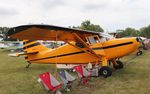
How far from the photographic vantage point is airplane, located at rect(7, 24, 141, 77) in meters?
10.6

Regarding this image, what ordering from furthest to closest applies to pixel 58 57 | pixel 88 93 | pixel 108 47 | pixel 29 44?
1. pixel 29 44
2. pixel 58 57
3. pixel 108 47
4. pixel 88 93

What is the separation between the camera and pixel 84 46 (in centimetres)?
1195

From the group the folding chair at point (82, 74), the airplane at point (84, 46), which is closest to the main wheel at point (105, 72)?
the airplane at point (84, 46)

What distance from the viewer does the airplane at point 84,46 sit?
417 inches

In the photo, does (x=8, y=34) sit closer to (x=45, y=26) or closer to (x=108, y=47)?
(x=45, y=26)

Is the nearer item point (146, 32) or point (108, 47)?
point (108, 47)

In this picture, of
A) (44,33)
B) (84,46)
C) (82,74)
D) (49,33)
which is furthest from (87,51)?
(82,74)

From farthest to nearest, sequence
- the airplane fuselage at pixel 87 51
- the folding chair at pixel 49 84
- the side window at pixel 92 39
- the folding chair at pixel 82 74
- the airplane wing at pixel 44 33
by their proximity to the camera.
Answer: the side window at pixel 92 39, the airplane fuselage at pixel 87 51, the airplane wing at pixel 44 33, the folding chair at pixel 82 74, the folding chair at pixel 49 84

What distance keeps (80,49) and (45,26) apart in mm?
3016

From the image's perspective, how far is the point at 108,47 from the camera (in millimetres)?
11461

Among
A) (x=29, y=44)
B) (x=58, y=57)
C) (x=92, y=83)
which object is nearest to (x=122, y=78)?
(x=92, y=83)

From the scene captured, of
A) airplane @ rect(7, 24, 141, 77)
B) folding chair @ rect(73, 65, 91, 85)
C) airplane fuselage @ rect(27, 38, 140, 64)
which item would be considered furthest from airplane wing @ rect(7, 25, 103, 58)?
folding chair @ rect(73, 65, 91, 85)

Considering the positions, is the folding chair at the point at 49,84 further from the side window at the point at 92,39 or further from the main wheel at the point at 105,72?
the side window at the point at 92,39

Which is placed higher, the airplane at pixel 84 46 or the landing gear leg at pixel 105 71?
the airplane at pixel 84 46
